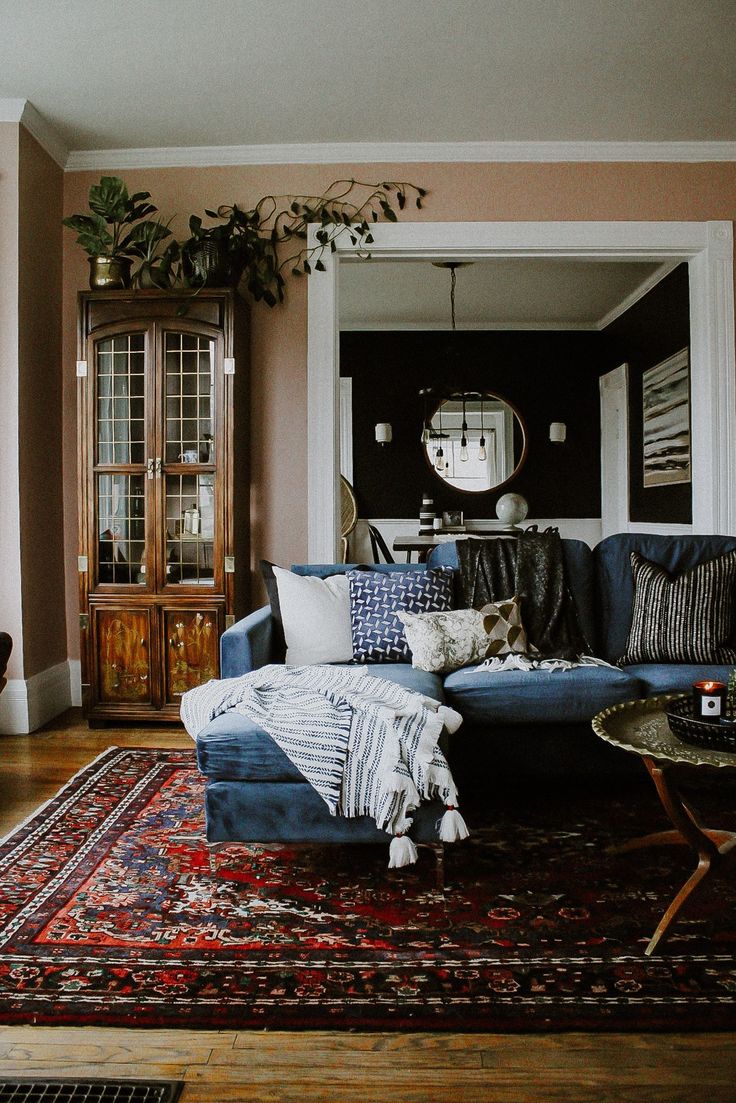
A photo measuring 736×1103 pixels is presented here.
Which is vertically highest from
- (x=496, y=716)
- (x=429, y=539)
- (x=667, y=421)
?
(x=667, y=421)

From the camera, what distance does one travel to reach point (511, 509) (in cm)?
791

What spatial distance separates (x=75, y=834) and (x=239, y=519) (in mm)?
1934

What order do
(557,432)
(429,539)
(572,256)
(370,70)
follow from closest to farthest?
1. (370,70)
2. (572,256)
3. (429,539)
4. (557,432)

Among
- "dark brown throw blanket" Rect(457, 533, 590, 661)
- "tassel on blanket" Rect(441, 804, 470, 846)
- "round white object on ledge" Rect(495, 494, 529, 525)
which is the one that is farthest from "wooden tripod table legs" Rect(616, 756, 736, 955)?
"round white object on ledge" Rect(495, 494, 529, 525)

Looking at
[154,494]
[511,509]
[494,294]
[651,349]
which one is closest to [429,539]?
[511,509]

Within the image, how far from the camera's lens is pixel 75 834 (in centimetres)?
294

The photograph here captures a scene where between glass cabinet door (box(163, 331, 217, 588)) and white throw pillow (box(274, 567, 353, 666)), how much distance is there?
0.78m

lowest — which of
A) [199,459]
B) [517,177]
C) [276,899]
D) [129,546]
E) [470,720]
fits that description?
[276,899]

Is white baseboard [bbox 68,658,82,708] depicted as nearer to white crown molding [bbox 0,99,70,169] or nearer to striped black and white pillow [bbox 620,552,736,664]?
white crown molding [bbox 0,99,70,169]

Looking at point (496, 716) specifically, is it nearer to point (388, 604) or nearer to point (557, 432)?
point (388, 604)

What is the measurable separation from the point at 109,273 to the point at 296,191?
1096 millimetres

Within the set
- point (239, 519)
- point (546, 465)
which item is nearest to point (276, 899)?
point (239, 519)

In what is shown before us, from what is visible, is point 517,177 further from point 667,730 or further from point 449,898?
point 449,898

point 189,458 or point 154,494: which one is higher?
point 189,458
